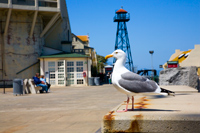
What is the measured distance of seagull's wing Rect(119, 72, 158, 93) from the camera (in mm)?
4203

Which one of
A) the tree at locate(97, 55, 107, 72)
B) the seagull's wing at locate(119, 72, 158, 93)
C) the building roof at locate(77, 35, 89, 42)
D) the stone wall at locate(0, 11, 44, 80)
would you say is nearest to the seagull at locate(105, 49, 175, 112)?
the seagull's wing at locate(119, 72, 158, 93)

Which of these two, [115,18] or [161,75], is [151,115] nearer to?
[161,75]

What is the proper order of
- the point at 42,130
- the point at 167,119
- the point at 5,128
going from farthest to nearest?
the point at 5,128
the point at 42,130
the point at 167,119

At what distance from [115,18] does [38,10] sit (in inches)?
853

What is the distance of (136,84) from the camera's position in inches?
167

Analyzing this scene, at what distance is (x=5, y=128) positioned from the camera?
6.36 meters

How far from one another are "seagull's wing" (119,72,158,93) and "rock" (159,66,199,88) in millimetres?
9180

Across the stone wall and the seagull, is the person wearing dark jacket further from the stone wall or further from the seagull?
the seagull

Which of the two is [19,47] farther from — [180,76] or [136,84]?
[136,84]

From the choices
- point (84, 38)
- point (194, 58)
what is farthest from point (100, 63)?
point (194, 58)

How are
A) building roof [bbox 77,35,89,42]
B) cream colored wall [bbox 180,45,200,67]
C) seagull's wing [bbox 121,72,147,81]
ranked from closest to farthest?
seagull's wing [bbox 121,72,147,81]
cream colored wall [bbox 180,45,200,67]
building roof [bbox 77,35,89,42]

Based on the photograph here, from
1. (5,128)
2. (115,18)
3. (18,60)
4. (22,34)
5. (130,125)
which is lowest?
(5,128)

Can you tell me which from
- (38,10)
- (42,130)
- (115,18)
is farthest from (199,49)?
(42,130)

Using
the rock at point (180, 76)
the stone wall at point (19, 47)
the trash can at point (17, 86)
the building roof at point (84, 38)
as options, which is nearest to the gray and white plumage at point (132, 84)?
the rock at point (180, 76)
